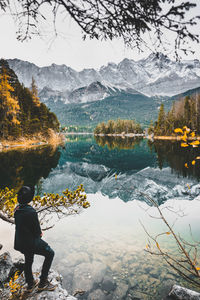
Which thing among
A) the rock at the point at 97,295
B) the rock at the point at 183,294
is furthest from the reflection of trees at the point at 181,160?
the rock at the point at 97,295

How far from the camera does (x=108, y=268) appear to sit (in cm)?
573

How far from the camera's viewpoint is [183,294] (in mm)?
4281

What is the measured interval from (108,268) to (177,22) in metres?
6.91

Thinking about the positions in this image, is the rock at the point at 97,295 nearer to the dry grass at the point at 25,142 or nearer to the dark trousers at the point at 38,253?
the dark trousers at the point at 38,253

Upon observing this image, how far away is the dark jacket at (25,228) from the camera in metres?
3.51

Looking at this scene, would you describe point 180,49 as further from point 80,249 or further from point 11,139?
point 11,139

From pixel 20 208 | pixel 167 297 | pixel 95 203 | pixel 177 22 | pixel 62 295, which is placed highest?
pixel 177 22

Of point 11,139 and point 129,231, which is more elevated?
point 11,139

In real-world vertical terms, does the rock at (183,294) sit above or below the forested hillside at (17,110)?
below

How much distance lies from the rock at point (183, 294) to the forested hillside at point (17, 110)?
1511 inches

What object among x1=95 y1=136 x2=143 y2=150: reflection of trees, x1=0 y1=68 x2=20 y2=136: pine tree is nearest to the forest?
x1=95 y1=136 x2=143 y2=150: reflection of trees

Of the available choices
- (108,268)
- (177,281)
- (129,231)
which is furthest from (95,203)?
(177,281)

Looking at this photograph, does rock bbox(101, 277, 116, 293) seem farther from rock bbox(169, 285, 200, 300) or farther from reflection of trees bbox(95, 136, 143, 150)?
reflection of trees bbox(95, 136, 143, 150)

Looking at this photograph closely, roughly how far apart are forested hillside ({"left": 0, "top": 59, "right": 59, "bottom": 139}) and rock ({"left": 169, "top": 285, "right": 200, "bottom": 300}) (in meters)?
38.4
